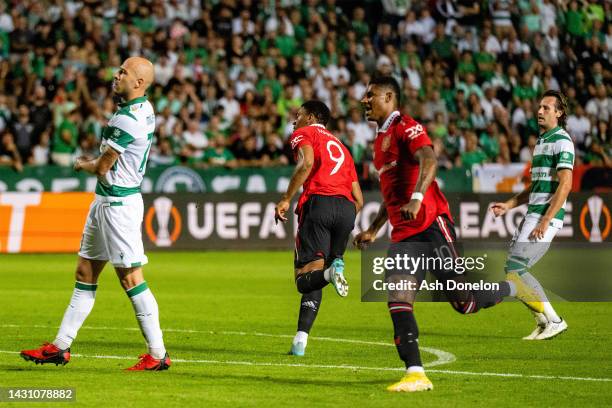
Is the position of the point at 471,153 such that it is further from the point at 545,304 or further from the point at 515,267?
the point at 545,304

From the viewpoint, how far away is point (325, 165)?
11305 millimetres

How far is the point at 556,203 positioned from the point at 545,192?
2.18 ft

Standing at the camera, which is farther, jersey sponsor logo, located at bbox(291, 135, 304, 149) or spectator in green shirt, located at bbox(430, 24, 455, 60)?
spectator in green shirt, located at bbox(430, 24, 455, 60)

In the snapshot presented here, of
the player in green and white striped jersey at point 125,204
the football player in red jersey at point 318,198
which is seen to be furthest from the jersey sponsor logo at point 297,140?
the player in green and white striped jersey at point 125,204

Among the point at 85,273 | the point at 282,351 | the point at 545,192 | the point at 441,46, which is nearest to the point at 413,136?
the point at 85,273

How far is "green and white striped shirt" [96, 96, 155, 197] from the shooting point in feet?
30.4

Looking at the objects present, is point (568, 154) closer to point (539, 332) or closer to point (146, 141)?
point (539, 332)

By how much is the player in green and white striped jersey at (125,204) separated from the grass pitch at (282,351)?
10.0 inches

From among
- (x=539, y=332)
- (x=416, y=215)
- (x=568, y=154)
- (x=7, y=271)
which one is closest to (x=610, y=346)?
(x=539, y=332)

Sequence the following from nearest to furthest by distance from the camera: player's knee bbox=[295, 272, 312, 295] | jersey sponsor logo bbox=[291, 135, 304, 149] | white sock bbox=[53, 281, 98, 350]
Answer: white sock bbox=[53, 281, 98, 350], player's knee bbox=[295, 272, 312, 295], jersey sponsor logo bbox=[291, 135, 304, 149]

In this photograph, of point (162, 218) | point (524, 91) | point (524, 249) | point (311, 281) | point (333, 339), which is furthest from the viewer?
point (524, 91)

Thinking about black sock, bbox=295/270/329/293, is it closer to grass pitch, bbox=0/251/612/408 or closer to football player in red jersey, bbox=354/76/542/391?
grass pitch, bbox=0/251/612/408

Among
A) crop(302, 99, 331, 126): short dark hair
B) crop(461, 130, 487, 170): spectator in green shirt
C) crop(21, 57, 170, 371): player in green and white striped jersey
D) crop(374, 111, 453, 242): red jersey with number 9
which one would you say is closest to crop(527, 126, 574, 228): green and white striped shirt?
crop(302, 99, 331, 126): short dark hair

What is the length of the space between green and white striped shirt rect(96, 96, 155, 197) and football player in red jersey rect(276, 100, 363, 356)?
1.76 meters
